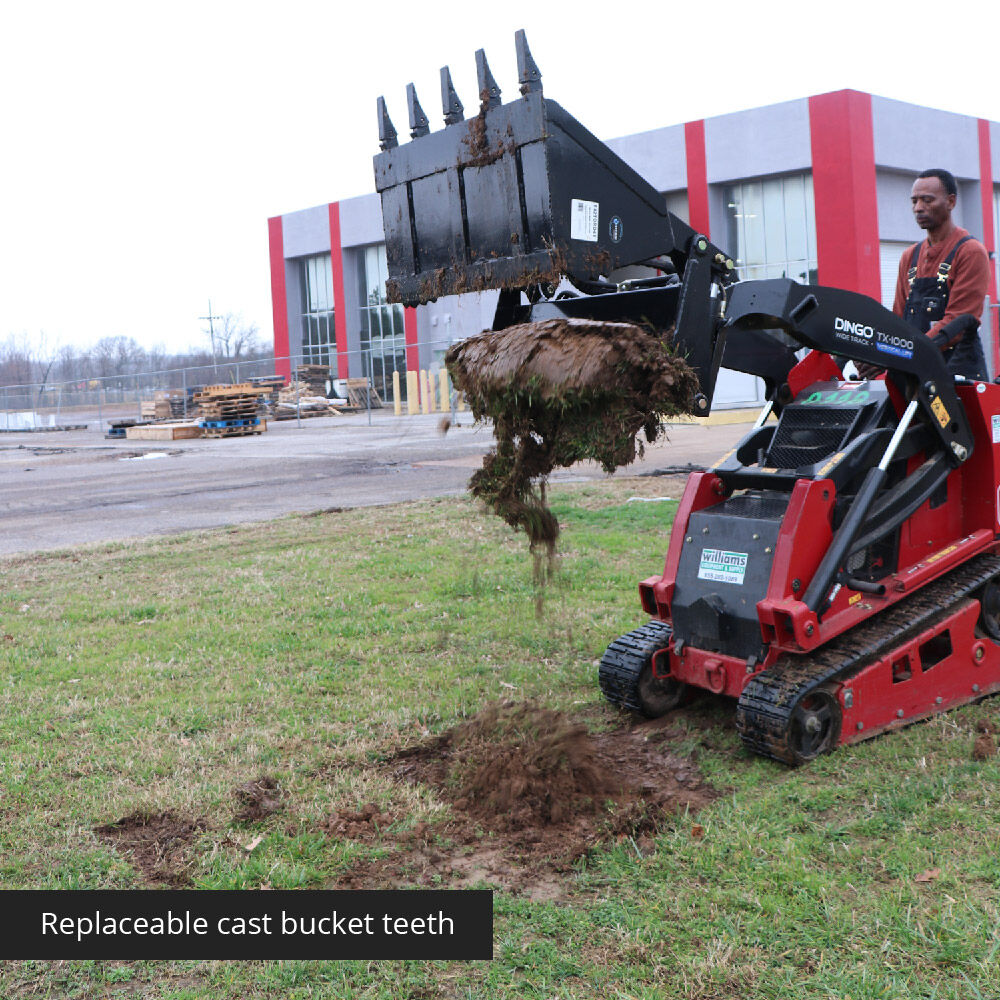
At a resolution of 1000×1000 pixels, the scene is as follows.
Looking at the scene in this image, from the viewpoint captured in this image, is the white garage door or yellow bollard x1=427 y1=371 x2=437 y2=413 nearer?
the white garage door

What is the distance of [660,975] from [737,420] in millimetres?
22280

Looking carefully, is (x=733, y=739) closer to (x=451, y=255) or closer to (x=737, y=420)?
(x=451, y=255)

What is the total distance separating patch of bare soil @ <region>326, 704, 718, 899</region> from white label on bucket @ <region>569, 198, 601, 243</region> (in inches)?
83.8

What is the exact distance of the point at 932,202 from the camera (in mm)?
5754

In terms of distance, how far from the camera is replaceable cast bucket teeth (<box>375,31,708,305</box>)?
449 cm

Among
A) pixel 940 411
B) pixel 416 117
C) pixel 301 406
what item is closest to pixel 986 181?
pixel 301 406

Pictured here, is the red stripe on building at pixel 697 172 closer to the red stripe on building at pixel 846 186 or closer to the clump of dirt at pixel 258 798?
the red stripe on building at pixel 846 186

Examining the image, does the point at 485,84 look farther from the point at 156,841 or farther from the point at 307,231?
the point at 307,231

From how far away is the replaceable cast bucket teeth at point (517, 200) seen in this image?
4488 millimetres

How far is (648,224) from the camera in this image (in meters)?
4.70

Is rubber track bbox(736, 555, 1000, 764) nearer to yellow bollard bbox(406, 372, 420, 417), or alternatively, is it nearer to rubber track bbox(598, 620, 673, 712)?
rubber track bbox(598, 620, 673, 712)

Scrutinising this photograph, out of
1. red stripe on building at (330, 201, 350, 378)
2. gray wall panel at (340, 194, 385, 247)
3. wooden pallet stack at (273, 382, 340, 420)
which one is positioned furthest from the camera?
red stripe on building at (330, 201, 350, 378)

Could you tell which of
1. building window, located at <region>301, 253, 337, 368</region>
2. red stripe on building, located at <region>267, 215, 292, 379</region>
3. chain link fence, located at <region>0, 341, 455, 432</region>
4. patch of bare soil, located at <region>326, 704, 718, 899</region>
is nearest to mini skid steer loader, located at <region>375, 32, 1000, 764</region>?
patch of bare soil, located at <region>326, 704, 718, 899</region>
